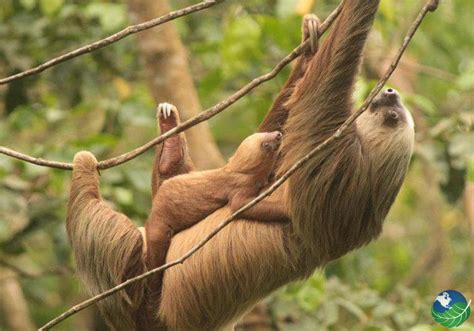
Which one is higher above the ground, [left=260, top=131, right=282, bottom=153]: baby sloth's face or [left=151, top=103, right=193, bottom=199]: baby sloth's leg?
[left=151, top=103, right=193, bottom=199]: baby sloth's leg

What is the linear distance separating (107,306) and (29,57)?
3.72 m

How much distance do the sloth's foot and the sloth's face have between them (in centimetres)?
112

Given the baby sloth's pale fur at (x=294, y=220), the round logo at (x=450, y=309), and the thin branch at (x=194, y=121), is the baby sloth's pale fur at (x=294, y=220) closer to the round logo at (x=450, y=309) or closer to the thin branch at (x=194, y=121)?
the thin branch at (x=194, y=121)

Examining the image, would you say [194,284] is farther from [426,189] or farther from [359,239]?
[426,189]

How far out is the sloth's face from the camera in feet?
16.5

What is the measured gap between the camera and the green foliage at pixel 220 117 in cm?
712

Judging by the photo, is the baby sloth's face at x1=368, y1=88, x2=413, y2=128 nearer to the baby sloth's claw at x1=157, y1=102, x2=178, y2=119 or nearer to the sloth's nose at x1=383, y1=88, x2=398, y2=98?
the sloth's nose at x1=383, y1=88, x2=398, y2=98

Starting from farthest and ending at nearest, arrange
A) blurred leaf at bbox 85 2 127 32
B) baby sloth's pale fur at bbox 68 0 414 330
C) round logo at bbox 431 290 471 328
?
1. blurred leaf at bbox 85 2 127 32
2. baby sloth's pale fur at bbox 68 0 414 330
3. round logo at bbox 431 290 471 328

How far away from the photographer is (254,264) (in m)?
4.95

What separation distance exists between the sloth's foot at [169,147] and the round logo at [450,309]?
1744mm

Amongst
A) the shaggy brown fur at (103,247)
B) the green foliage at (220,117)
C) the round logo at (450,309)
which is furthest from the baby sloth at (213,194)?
the green foliage at (220,117)

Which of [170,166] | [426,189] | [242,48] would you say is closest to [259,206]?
[170,166]

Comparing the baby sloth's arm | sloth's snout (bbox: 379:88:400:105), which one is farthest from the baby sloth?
sloth's snout (bbox: 379:88:400:105)

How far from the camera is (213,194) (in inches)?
197
